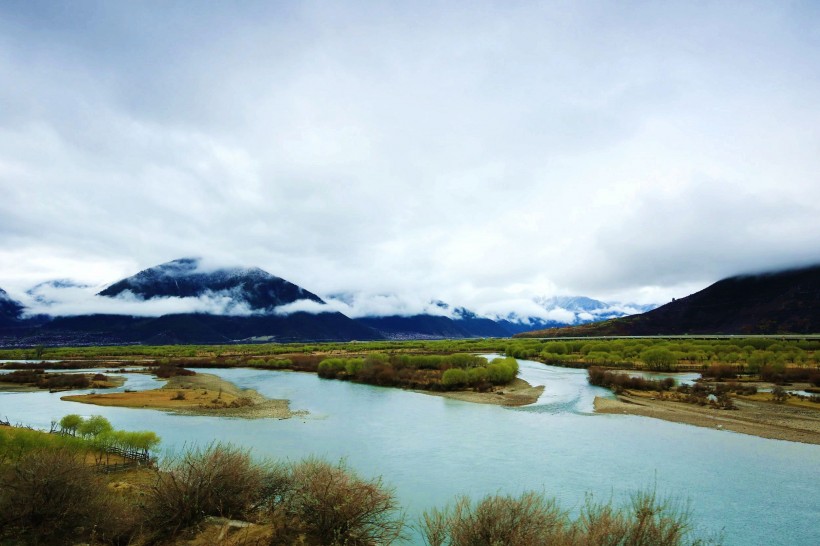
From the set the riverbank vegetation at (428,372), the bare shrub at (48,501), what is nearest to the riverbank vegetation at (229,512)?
the bare shrub at (48,501)

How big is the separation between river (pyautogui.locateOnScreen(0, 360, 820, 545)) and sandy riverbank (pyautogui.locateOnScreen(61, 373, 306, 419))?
75.8 inches

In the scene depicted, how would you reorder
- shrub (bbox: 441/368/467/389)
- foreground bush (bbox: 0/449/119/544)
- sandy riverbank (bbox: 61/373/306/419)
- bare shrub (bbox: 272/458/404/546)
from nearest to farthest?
foreground bush (bbox: 0/449/119/544), bare shrub (bbox: 272/458/404/546), sandy riverbank (bbox: 61/373/306/419), shrub (bbox: 441/368/467/389)

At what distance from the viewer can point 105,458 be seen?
965 inches

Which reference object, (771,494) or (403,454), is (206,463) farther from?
(771,494)

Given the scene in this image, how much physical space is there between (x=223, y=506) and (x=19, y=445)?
12.7m

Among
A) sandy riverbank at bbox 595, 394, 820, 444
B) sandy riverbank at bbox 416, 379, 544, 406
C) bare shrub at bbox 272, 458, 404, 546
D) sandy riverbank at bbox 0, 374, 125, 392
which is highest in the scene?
bare shrub at bbox 272, 458, 404, 546

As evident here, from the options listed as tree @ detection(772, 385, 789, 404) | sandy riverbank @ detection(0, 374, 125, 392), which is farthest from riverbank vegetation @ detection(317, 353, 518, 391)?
sandy riverbank @ detection(0, 374, 125, 392)

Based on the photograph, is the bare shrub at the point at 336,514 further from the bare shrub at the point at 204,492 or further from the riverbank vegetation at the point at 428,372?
the riverbank vegetation at the point at 428,372

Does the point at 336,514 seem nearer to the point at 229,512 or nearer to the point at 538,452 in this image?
the point at 229,512

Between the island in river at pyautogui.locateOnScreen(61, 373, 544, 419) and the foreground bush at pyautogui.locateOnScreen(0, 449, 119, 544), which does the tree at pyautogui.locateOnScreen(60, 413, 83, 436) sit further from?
the foreground bush at pyautogui.locateOnScreen(0, 449, 119, 544)

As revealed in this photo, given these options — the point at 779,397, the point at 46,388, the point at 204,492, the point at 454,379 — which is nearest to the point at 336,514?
the point at 204,492

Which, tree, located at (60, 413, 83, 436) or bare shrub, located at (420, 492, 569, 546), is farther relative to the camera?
tree, located at (60, 413, 83, 436)

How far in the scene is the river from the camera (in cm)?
1889

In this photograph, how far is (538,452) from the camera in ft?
87.1
